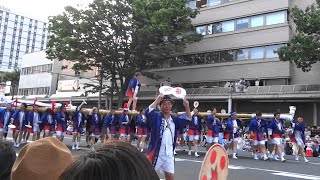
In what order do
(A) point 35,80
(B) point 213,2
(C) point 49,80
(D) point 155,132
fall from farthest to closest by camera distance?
(A) point 35,80 < (C) point 49,80 < (B) point 213,2 < (D) point 155,132

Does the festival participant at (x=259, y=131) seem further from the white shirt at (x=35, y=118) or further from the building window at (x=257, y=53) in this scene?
the building window at (x=257, y=53)

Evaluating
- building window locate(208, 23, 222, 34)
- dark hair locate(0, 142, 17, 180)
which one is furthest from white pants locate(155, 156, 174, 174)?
building window locate(208, 23, 222, 34)

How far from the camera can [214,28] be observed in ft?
119

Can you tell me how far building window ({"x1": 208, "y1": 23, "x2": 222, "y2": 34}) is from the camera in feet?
117

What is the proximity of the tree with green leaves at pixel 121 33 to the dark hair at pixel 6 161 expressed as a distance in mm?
26732

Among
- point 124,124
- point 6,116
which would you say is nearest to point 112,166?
point 124,124

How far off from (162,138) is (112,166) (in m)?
5.01

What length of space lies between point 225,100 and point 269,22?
767cm

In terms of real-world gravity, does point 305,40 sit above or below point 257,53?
below

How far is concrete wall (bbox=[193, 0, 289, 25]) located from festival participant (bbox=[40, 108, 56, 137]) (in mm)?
22309

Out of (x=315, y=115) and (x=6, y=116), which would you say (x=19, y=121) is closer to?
(x=6, y=116)

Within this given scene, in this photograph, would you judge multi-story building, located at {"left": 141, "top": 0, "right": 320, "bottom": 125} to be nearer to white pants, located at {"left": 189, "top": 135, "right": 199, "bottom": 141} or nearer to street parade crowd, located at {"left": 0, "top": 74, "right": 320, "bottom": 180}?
street parade crowd, located at {"left": 0, "top": 74, "right": 320, "bottom": 180}

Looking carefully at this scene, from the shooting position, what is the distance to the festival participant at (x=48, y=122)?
16688 mm

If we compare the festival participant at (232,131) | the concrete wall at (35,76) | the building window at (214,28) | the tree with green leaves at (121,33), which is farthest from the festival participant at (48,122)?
the concrete wall at (35,76)
